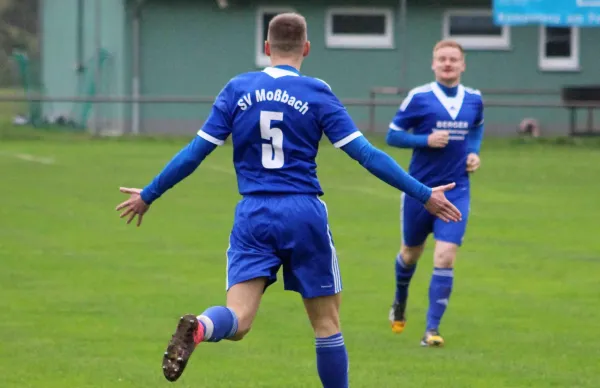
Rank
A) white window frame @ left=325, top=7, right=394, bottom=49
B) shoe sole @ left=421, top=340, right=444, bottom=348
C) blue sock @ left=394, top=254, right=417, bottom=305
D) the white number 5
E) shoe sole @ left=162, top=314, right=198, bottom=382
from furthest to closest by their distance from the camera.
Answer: white window frame @ left=325, top=7, right=394, bottom=49, blue sock @ left=394, top=254, right=417, bottom=305, shoe sole @ left=421, top=340, right=444, bottom=348, the white number 5, shoe sole @ left=162, top=314, right=198, bottom=382

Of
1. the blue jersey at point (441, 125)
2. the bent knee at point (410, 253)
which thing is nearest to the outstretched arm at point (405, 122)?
the blue jersey at point (441, 125)

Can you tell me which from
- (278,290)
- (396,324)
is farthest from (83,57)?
(396,324)

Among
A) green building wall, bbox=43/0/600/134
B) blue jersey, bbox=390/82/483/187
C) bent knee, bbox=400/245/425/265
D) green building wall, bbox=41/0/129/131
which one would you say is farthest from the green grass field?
green building wall, bbox=41/0/129/131

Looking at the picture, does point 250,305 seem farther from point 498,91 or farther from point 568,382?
point 498,91

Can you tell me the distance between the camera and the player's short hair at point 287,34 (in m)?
6.33

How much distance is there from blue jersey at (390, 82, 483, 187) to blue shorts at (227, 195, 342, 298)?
3209 mm

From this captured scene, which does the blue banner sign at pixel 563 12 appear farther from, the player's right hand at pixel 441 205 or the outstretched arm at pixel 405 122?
the player's right hand at pixel 441 205

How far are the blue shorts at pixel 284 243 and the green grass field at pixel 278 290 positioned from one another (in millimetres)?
1545

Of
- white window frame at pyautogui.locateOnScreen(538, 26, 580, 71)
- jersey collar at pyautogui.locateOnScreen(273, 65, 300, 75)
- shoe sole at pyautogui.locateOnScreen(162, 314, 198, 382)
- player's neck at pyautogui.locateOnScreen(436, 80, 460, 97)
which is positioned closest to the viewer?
shoe sole at pyautogui.locateOnScreen(162, 314, 198, 382)

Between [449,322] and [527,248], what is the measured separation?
4.41 metres

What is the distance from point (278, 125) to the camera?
631 cm

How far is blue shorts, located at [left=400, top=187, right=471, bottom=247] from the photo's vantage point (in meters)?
9.41

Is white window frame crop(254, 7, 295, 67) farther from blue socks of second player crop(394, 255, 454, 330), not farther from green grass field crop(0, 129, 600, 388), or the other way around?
blue socks of second player crop(394, 255, 454, 330)

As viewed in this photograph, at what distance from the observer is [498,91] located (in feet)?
104
